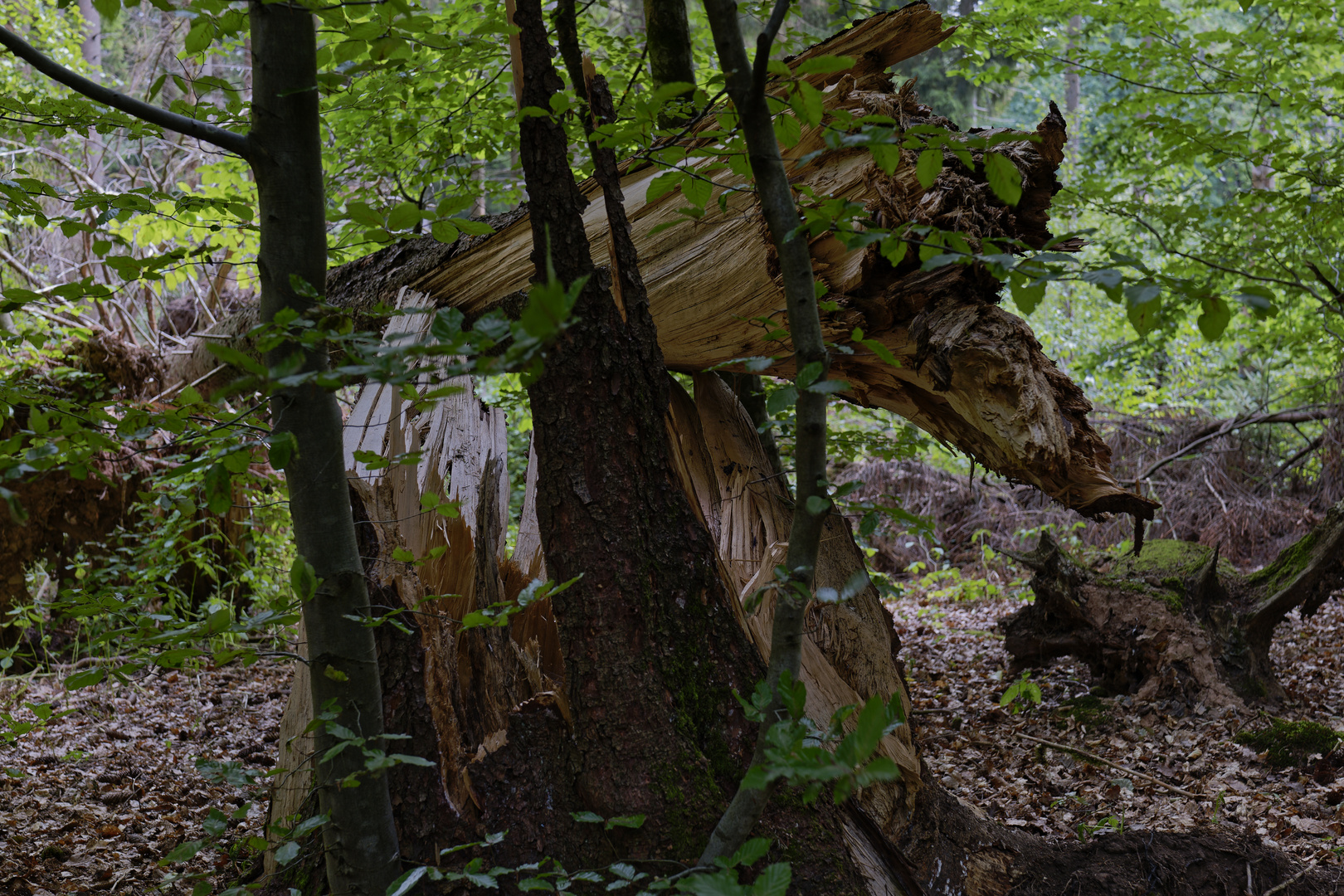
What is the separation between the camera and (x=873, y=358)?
10.4 feet

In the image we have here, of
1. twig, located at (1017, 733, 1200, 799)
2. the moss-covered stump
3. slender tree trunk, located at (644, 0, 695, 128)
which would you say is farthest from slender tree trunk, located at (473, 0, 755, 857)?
the moss-covered stump

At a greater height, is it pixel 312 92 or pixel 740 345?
pixel 312 92

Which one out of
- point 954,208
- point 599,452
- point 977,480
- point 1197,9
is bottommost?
point 977,480

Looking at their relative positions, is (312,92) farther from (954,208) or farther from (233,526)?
(233,526)

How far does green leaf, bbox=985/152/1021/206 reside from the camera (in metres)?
1.38

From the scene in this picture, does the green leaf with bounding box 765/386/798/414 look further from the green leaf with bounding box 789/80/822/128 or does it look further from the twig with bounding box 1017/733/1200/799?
the twig with bounding box 1017/733/1200/799

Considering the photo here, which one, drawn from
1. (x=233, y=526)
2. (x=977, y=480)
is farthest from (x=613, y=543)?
(x=977, y=480)

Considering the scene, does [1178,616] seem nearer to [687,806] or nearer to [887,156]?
[687,806]

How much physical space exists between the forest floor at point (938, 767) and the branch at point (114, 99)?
160 cm

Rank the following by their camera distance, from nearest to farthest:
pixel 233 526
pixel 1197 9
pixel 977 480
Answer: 1. pixel 233 526
2. pixel 1197 9
3. pixel 977 480

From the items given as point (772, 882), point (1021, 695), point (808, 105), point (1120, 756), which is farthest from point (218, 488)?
point (1021, 695)

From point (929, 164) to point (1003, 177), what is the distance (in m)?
0.13

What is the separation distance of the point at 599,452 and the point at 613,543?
0.75ft

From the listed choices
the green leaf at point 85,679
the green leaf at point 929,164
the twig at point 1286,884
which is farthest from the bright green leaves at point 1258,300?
the twig at point 1286,884
